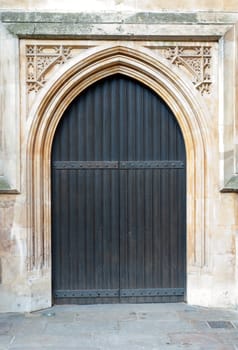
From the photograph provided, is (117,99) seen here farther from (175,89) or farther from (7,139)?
(7,139)

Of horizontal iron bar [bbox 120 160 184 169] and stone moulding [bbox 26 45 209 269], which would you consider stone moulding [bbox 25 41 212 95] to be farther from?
horizontal iron bar [bbox 120 160 184 169]

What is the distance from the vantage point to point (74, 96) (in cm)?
571

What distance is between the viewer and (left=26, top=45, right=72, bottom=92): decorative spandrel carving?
552cm

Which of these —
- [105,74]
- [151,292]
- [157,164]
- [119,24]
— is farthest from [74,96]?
[151,292]

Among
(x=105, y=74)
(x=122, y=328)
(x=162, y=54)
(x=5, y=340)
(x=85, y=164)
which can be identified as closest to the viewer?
(x=5, y=340)

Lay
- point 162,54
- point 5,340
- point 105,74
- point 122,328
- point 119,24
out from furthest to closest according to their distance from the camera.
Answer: point 105,74 < point 162,54 < point 119,24 < point 122,328 < point 5,340

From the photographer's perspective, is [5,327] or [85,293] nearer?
[5,327]

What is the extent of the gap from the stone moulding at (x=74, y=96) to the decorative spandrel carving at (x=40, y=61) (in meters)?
0.12

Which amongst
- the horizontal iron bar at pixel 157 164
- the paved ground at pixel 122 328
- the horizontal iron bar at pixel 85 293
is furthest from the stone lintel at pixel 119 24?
the paved ground at pixel 122 328

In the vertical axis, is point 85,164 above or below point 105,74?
below

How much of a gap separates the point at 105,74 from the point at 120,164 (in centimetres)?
122

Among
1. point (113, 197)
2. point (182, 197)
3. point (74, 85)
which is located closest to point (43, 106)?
point (74, 85)

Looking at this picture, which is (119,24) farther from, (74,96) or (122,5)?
(74,96)

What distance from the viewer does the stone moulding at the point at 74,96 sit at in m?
5.54
